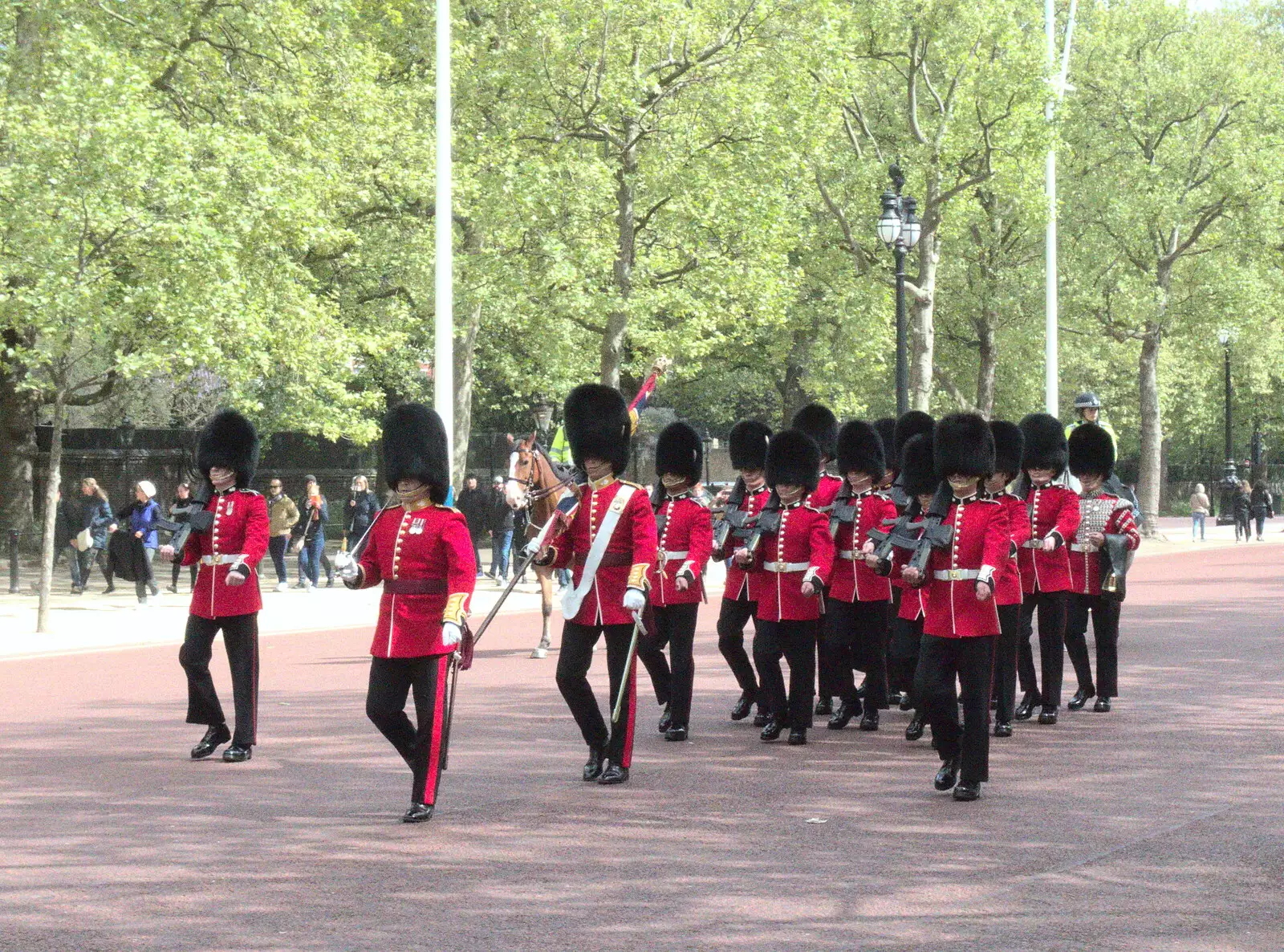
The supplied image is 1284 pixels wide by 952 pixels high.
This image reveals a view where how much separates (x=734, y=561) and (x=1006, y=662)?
172 cm

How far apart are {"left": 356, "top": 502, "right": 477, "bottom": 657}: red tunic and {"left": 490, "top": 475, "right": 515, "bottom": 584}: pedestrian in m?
17.4

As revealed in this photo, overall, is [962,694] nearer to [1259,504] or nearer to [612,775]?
[612,775]

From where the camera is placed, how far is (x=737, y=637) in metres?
11.0

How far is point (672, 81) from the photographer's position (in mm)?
27250

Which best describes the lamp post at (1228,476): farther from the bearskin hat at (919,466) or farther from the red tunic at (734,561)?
the bearskin hat at (919,466)

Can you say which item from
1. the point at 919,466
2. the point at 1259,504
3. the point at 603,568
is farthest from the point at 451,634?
the point at 1259,504

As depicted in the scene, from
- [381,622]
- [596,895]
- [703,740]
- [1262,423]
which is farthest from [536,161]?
[1262,423]

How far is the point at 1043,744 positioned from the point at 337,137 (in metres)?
18.3

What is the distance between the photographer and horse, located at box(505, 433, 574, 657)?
1547cm

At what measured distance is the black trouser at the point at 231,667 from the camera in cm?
1002

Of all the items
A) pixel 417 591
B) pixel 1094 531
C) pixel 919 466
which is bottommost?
pixel 417 591

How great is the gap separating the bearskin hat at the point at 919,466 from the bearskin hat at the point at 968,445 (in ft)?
3.60

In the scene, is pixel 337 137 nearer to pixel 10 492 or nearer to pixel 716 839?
pixel 10 492

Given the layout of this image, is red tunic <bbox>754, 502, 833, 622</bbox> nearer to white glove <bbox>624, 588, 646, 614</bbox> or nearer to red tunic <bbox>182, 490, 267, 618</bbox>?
white glove <bbox>624, 588, 646, 614</bbox>
